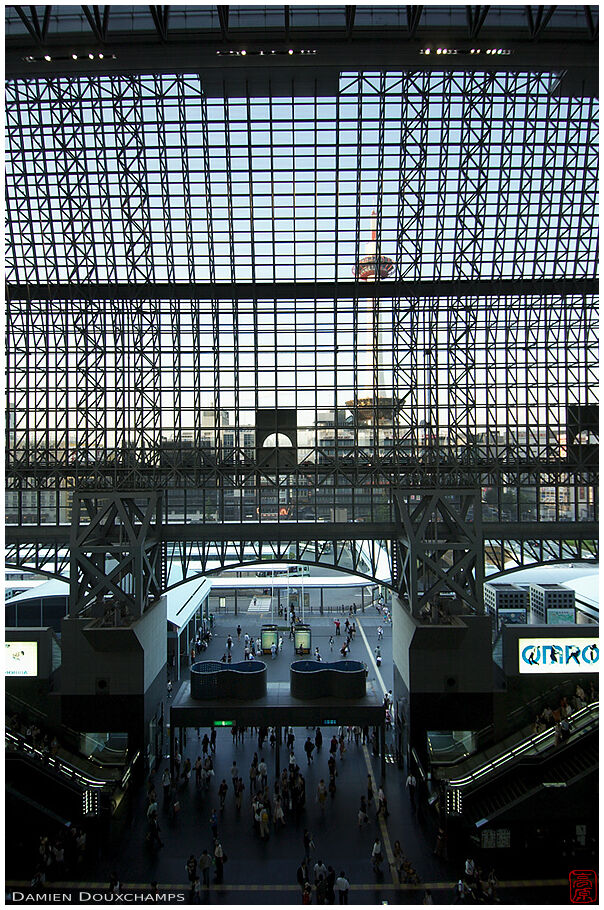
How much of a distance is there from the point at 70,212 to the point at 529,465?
18771mm

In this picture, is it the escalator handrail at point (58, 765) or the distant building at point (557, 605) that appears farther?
the distant building at point (557, 605)

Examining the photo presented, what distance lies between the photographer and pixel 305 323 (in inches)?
963

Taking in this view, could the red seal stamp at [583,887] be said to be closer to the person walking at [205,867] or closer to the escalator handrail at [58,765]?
the person walking at [205,867]

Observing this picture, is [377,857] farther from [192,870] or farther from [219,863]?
[192,870]

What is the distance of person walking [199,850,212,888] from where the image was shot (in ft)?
49.2

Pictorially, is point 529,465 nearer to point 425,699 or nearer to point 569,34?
point 425,699

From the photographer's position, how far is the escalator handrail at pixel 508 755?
58.2ft

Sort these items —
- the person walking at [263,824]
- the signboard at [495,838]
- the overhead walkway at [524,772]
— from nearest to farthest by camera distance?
the signboard at [495,838] < the person walking at [263,824] < the overhead walkway at [524,772]

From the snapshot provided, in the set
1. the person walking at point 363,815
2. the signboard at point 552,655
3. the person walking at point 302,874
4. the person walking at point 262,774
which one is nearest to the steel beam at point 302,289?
the signboard at point 552,655

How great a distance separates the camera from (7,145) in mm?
22547

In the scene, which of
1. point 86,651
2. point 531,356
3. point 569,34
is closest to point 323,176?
point 569,34

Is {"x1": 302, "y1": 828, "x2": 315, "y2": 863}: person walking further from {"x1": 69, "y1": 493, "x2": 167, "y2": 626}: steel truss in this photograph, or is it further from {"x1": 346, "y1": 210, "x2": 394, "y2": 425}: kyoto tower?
{"x1": 346, "y1": 210, "x2": 394, "y2": 425}: kyoto tower

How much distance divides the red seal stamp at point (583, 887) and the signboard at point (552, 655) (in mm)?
5739

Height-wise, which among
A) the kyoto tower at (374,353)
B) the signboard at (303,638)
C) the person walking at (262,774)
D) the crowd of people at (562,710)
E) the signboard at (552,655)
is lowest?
the person walking at (262,774)
